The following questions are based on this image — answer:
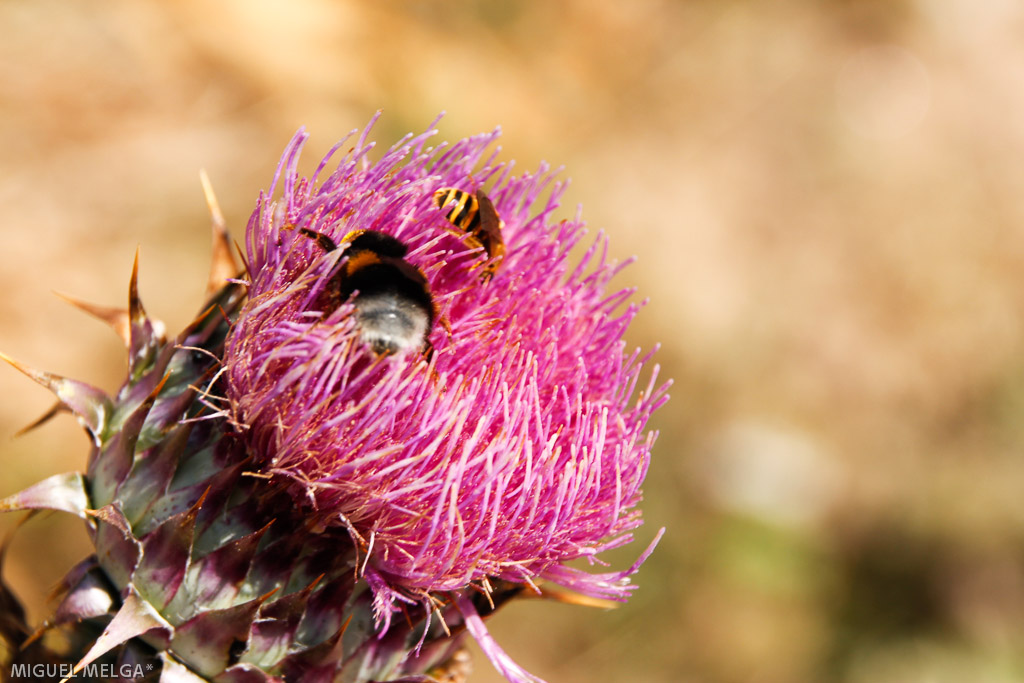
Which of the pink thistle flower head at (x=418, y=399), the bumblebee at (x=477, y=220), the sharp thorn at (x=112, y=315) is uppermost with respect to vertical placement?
the bumblebee at (x=477, y=220)

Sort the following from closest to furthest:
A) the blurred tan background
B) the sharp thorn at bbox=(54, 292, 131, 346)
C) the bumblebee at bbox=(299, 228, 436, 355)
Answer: the bumblebee at bbox=(299, 228, 436, 355), the sharp thorn at bbox=(54, 292, 131, 346), the blurred tan background

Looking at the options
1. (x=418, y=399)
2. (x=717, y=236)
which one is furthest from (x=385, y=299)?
(x=717, y=236)

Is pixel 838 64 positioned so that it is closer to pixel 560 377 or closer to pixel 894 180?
pixel 894 180

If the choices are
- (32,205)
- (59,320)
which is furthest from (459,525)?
(32,205)

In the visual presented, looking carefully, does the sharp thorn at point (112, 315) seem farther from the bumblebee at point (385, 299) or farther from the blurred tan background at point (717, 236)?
the blurred tan background at point (717, 236)

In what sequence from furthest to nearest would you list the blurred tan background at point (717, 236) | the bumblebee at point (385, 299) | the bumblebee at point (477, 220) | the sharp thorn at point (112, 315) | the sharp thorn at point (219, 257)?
1. the blurred tan background at point (717, 236)
2. the sharp thorn at point (219, 257)
3. the sharp thorn at point (112, 315)
4. the bumblebee at point (477, 220)
5. the bumblebee at point (385, 299)

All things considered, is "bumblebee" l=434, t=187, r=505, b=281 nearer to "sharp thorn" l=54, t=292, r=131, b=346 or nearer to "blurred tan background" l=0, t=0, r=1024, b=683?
"sharp thorn" l=54, t=292, r=131, b=346

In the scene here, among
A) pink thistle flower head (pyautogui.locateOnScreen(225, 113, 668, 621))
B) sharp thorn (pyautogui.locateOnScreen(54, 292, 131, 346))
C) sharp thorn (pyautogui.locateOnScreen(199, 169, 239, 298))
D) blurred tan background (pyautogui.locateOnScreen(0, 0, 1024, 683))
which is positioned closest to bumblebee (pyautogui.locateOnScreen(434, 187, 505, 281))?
pink thistle flower head (pyautogui.locateOnScreen(225, 113, 668, 621))

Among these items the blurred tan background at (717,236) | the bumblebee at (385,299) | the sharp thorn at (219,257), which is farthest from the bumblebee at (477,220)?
the blurred tan background at (717,236)

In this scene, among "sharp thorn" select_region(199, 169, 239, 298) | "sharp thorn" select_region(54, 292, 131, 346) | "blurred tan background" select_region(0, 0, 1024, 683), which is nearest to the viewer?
"sharp thorn" select_region(54, 292, 131, 346)
